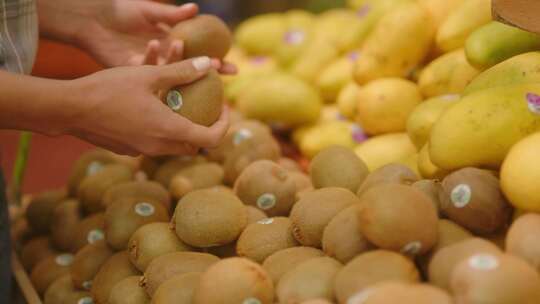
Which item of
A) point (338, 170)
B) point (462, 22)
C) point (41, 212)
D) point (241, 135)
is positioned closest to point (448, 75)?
point (462, 22)

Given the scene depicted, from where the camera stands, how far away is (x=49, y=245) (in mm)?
1623

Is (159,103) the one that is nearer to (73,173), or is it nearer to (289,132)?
(73,173)

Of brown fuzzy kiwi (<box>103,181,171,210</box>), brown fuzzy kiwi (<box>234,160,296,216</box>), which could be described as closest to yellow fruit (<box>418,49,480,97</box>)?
brown fuzzy kiwi (<box>234,160,296,216</box>)

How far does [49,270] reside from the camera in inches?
57.7

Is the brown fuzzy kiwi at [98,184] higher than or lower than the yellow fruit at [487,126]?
lower

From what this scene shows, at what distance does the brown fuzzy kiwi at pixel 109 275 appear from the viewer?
122cm

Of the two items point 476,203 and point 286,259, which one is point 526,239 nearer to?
point 476,203

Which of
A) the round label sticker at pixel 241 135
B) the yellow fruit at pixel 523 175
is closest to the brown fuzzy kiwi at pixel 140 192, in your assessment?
the round label sticker at pixel 241 135

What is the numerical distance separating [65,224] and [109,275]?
1.30 feet

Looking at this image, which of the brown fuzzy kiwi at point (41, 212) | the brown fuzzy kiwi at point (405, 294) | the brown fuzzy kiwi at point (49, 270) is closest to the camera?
the brown fuzzy kiwi at point (405, 294)

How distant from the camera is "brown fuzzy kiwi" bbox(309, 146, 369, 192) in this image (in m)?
1.27

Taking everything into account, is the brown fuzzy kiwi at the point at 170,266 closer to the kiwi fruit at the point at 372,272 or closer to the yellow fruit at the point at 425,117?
the kiwi fruit at the point at 372,272

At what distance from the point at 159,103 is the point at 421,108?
555 millimetres

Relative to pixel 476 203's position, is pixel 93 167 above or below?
below
